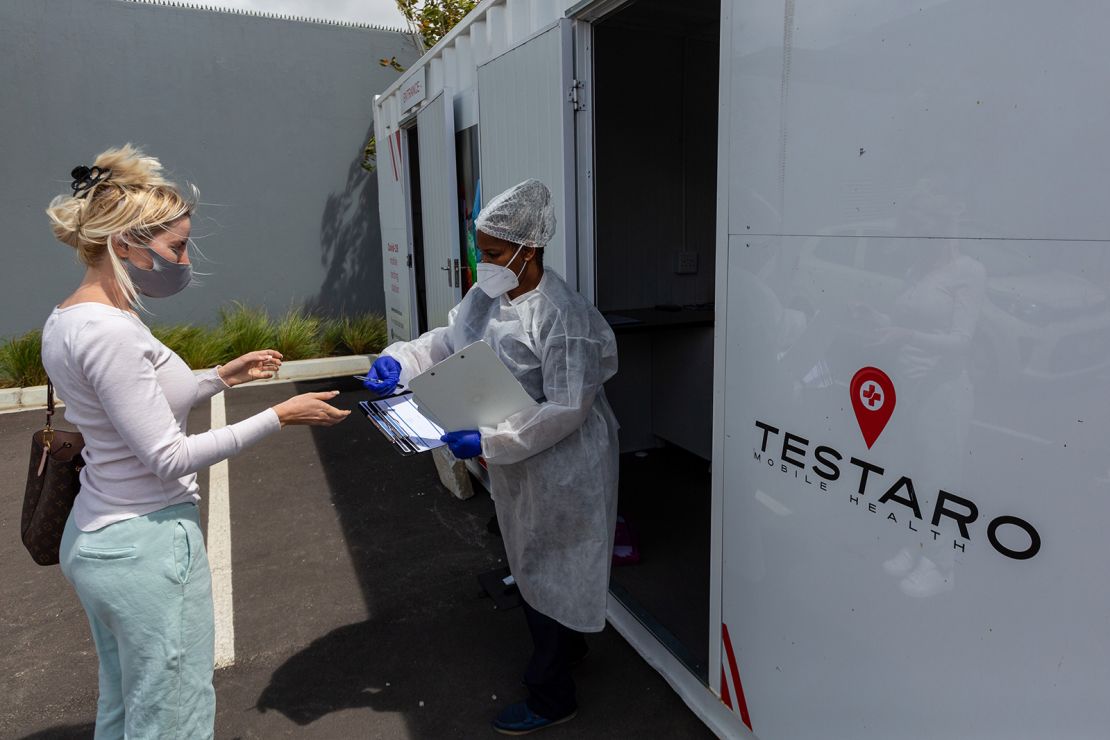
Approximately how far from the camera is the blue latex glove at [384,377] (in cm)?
262

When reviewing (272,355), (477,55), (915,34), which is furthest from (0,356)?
(915,34)

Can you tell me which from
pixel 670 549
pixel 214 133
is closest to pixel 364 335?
pixel 214 133

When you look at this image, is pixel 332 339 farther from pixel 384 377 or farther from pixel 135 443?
pixel 135 443

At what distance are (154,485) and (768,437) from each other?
1.57m

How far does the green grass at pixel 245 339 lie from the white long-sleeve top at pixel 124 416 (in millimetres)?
6544

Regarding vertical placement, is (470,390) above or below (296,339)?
above

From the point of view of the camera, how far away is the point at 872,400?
5.41 feet

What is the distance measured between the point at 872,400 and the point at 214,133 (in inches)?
365

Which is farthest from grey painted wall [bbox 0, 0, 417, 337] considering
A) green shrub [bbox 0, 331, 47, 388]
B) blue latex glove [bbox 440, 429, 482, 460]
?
blue latex glove [bbox 440, 429, 482, 460]

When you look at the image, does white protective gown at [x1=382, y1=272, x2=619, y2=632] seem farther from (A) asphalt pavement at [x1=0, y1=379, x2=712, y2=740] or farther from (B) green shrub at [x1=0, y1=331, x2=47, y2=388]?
(B) green shrub at [x1=0, y1=331, x2=47, y2=388]

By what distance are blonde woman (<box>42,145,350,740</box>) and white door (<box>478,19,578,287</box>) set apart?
1437 mm

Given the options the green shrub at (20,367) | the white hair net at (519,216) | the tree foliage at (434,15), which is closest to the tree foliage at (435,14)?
the tree foliage at (434,15)

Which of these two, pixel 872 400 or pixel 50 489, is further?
pixel 50 489

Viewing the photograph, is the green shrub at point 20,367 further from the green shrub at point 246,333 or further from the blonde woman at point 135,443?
the blonde woman at point 135,443
